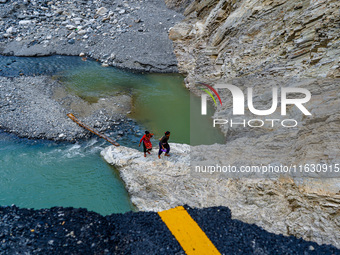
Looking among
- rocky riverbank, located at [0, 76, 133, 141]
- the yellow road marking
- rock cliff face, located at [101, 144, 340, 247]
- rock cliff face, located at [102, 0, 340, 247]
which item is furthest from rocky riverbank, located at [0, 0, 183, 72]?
the yellow road marking

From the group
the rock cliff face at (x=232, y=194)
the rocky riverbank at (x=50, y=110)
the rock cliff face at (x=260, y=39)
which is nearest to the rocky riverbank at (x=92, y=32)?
the rock cliff face at (x=260, y=39)

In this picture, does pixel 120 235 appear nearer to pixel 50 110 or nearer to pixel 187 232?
pixel 187 232

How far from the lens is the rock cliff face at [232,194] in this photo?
20.2 feet

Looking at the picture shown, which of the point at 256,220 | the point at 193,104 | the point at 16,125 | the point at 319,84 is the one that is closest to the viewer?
the point at 256,220

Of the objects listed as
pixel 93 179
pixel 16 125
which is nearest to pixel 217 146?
pixel 93 179

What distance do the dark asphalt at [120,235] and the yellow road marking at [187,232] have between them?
0.15 meters

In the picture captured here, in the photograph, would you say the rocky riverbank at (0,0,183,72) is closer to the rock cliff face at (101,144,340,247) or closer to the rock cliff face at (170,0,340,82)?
the rock cliff face at (170,0,340,82)

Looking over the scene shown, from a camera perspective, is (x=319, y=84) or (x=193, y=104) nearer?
(x=319, y=84)

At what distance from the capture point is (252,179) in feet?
24.8

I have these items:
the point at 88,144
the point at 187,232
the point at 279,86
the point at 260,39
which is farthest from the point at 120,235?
the point at 260,39

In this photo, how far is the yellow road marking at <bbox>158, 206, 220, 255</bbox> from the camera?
6316 millimetres

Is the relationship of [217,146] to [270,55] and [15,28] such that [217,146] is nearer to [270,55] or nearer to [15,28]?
[270,55]

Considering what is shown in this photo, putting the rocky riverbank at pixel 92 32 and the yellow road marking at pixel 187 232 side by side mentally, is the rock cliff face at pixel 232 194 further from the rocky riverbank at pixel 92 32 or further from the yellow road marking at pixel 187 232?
the rocky riverbank at pixel 92 32

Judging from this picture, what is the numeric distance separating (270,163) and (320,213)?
202cm
